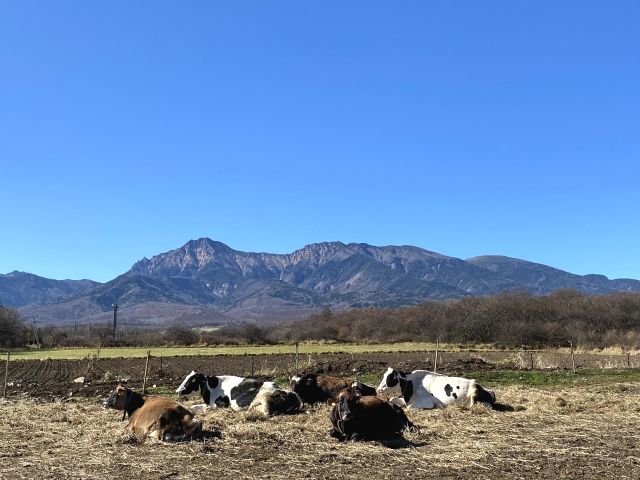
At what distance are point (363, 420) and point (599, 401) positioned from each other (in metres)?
8.21

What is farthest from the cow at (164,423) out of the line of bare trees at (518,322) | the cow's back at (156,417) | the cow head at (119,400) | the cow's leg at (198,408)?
the line of bare trees at (518,322)

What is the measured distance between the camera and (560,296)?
341 feet

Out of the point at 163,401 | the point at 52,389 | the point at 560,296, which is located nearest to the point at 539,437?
the point at 163,401

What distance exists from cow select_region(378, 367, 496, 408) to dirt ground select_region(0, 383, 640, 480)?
77 cm

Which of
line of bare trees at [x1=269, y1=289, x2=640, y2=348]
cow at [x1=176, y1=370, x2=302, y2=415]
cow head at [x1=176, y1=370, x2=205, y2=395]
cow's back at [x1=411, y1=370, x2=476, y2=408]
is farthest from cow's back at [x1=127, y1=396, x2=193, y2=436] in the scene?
line of bare trees at [x1=269, y1=289, x2=640, y2=348]

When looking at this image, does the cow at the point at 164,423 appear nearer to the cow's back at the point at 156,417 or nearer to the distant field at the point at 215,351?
the cow's back at the point at 156,417

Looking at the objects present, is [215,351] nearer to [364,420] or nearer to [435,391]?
[435,391]

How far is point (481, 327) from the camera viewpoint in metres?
93.3

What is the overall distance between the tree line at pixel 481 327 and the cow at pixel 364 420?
7146cm

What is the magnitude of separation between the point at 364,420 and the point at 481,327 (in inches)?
3308

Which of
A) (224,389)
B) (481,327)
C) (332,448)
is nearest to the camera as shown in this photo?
(332,448)

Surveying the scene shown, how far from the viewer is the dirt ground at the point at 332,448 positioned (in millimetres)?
10211

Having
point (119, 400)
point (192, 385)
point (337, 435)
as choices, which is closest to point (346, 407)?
point (337, 435)

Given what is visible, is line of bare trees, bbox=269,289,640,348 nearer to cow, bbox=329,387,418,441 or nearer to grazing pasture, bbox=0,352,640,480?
grazing pasture, bbox=0,352,640,480
